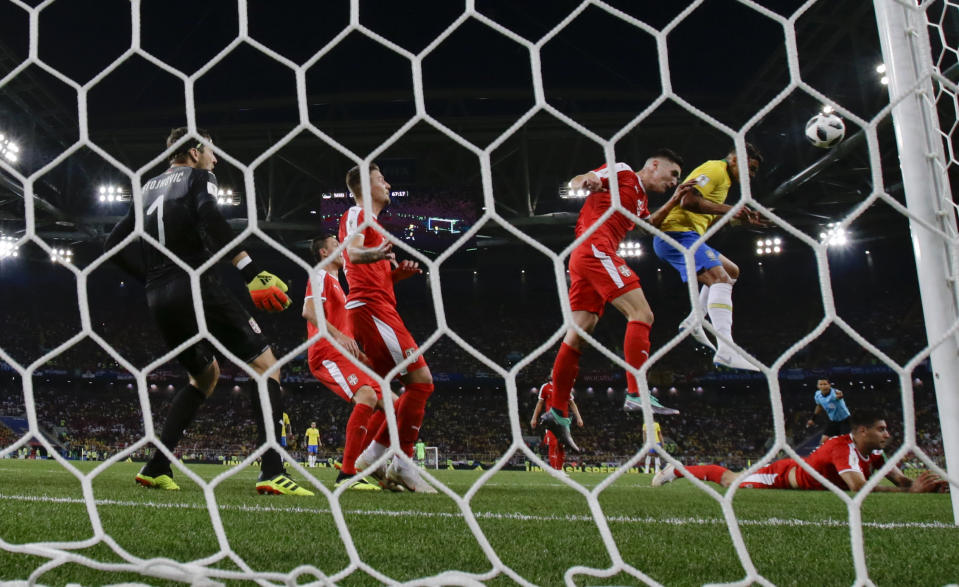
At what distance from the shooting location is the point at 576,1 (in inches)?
543

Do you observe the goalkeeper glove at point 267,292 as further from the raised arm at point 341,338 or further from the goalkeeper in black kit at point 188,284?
the raised arm at point 341,338

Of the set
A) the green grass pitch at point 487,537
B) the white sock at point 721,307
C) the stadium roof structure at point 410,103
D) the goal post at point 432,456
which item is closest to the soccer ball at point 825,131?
the white sock at point 721,307

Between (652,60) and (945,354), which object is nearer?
(945,354)

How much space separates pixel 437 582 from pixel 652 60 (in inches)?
612

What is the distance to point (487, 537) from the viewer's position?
5.84 ft

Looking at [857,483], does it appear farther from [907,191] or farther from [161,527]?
[161,527]

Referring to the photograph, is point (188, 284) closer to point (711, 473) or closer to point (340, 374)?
point (340, 374)

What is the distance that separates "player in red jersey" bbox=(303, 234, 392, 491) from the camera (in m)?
3.55

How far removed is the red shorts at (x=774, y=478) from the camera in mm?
4344

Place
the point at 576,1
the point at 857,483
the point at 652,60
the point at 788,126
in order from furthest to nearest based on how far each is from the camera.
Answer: the point at 652,60, the point at 576,1, the point at 788,126, the point at 857,483

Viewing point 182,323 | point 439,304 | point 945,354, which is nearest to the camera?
point 439,304

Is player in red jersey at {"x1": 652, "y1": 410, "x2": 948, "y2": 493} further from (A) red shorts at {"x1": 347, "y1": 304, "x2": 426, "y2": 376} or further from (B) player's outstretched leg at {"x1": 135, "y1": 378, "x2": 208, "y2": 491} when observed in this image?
(B) player's outstretched leg at {"x1": 135, "y1": 378, "x2": 208, "y2": 491}

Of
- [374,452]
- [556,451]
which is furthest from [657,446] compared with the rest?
[556,451]

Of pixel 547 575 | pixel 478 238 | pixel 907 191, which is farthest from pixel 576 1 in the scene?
pixel 547 575
